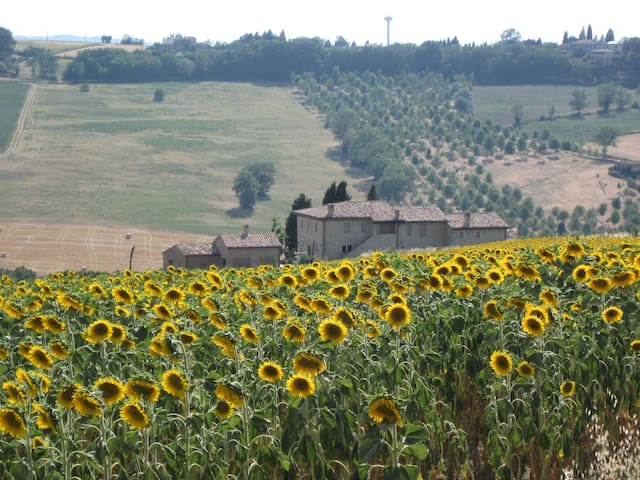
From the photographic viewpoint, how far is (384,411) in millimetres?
6738

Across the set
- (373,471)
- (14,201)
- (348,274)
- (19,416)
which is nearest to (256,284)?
(348,274)

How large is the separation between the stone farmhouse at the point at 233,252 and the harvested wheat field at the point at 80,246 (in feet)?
110

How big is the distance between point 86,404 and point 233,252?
82.3m

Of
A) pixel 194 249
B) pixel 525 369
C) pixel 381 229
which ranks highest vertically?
pixel 525 369

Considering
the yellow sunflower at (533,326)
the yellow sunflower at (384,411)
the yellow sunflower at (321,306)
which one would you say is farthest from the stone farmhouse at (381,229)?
the yellow sunflower at (384,411)

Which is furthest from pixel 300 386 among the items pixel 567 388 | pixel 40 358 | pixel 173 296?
pixel 173 296

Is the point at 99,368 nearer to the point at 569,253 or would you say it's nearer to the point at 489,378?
the point at 489,378

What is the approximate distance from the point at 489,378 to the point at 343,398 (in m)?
2.26

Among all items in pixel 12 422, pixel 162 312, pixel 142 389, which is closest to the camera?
pixel 12 422

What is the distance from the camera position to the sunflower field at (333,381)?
7195mm

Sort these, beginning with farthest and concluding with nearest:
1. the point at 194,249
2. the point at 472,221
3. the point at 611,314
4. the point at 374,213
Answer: the point at 194,249, the point at 472,221, the point at 374,213, the point at 611,314

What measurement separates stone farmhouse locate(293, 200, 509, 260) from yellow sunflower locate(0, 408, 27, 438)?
80494 mm

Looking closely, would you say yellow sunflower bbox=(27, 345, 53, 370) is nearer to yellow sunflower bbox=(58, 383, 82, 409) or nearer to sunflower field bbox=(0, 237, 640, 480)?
sunflower field bbox=(0, 237, 640, 480)

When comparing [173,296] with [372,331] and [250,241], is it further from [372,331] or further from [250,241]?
[250,241]
